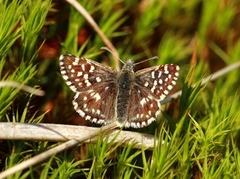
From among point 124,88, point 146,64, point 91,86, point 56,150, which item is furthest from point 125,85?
point 56,150

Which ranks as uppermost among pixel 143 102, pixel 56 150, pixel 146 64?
pixel 146 64

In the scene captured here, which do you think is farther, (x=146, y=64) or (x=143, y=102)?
(x=146, y=64)

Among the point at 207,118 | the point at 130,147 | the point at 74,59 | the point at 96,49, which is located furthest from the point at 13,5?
the point at 207,118

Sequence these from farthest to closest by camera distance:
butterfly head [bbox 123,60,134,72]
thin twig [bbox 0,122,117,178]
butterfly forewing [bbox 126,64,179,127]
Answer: butterfly head [bbox 123,60,134,72] → butterfly forewing [bbox 126,64,179,127] → thin twig [bbox 0,122,117,178]

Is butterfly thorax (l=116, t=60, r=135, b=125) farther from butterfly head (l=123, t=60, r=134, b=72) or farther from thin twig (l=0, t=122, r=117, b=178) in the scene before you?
thin twig (l=0, t=122, r=117, b=178)

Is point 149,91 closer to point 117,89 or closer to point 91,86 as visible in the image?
point 117,89

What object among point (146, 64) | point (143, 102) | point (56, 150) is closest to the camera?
point (56, 150)

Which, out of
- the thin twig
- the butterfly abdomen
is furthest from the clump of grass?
the butterfly abdomen

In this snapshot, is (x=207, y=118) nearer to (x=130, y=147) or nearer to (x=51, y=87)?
(x=130, y=147)
